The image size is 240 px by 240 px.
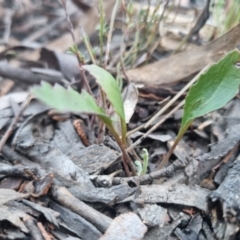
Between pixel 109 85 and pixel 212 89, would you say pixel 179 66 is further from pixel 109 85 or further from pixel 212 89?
pixel 109 85

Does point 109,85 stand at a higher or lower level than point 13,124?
higher

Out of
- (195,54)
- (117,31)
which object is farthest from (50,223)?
(117,31)

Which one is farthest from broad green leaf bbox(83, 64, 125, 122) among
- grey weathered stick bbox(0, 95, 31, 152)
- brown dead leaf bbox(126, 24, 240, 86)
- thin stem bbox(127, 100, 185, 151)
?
brown dead leaf bbox(126, 24, 240, 86)

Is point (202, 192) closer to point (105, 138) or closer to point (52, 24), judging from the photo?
point (105, 138)

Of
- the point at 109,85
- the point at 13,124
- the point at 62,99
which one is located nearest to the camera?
the point at 62,99

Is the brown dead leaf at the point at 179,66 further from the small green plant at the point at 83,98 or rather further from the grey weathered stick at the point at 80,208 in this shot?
the grey weathered stick at the point at 80,208

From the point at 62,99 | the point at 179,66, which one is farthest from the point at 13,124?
the point at 179,66
